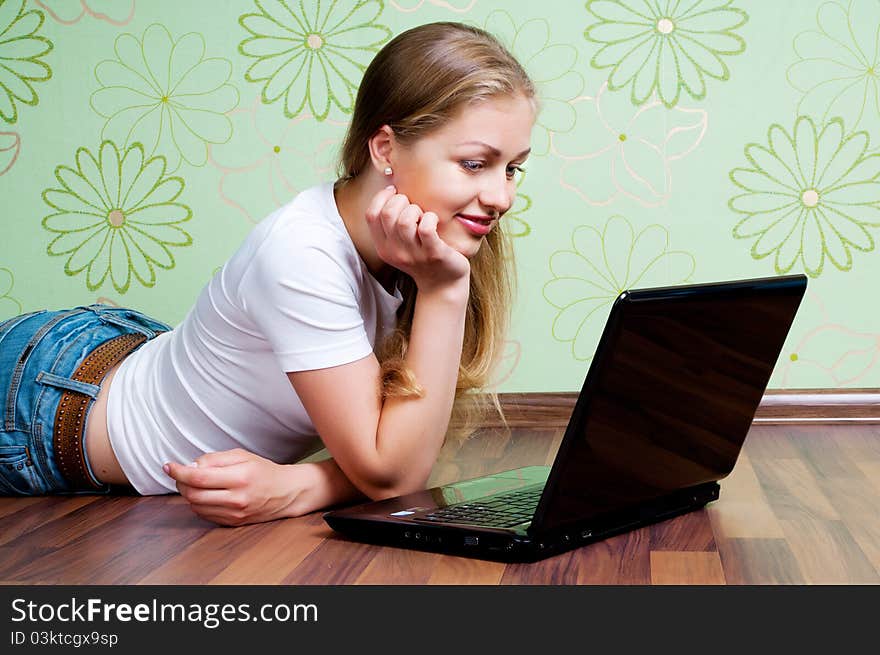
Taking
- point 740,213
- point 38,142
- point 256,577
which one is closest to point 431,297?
point 256,577

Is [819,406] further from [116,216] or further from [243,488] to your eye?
[116,216]

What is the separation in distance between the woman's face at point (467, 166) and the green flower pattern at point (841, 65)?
2.79 feet

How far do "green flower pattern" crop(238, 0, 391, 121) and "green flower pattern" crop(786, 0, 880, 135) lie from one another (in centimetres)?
75

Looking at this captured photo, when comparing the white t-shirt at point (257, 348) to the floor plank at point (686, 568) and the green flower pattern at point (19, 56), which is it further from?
the green flower pattern at point (19, 56)

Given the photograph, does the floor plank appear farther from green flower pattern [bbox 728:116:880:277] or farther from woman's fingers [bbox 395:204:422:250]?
green flower pattern [bbox 728:116:880:277]

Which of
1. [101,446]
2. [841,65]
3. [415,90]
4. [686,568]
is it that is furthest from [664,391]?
[841,65]

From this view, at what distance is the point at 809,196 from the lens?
200 cm

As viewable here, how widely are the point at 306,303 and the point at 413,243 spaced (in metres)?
0.14

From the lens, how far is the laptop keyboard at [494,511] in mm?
1139

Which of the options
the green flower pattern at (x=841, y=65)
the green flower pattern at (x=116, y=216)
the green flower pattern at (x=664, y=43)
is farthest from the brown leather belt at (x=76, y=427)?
the green flower pattern at (x=841, y=65)

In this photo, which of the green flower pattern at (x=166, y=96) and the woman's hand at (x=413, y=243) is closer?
the woman's hand at (x=413, y=243)

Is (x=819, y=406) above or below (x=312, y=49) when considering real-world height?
below

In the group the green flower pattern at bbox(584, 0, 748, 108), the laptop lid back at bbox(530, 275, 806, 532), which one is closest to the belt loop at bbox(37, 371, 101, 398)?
the laptop lid back at bbox(530, 275, 806, 532)

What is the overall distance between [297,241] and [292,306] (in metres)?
0.08
